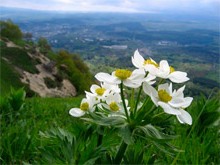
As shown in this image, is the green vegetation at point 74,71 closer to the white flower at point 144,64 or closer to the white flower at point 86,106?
the white flower at point 86,106

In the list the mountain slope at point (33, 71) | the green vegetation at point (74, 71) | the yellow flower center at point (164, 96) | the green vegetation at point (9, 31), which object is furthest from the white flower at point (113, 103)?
the green vegetation at point (9, 31)

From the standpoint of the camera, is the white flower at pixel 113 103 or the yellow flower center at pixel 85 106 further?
the yellow flower center at pixel 85 106

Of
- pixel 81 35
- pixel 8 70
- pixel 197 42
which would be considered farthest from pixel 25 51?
pixel 81 35

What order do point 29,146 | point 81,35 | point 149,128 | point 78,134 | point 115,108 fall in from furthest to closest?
point 81,35 < point 29,146 < point 78,134 < point 115,108 < point 149,128

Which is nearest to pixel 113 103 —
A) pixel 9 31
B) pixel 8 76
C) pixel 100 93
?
pixel 100 93

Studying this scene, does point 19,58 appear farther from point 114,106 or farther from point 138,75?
point 138,75

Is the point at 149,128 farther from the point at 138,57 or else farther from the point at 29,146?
the point at 29,146
